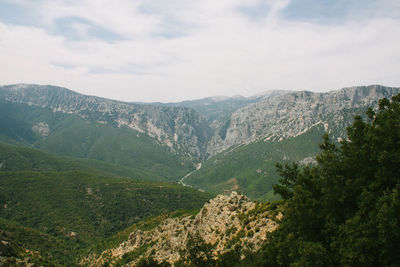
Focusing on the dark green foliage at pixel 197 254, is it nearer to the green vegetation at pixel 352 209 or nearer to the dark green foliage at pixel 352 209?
the green vegetation at pixel 352 209

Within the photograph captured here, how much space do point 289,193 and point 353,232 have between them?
21.2 metres

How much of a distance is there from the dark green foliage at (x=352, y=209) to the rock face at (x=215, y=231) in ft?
51.4

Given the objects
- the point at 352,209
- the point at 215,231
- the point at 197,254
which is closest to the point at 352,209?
the point at 352,209

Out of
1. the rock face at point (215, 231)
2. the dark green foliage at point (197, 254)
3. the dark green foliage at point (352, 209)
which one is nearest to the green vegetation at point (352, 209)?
the dark green foliage at point (352, 209)

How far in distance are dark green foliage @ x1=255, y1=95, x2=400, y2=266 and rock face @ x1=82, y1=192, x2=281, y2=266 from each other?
1568 centimetres

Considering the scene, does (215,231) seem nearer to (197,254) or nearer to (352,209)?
(197,254)

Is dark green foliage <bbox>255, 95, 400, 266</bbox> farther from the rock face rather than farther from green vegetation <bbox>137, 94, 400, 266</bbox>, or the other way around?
the rock face

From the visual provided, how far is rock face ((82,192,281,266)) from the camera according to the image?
54.8 m

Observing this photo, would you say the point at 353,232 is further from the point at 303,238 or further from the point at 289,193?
the point at 289,193

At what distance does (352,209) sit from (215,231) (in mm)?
41785

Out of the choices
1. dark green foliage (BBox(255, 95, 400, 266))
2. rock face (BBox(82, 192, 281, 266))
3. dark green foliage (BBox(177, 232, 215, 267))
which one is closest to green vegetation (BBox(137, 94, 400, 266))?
dark green foliage (BBox(255, 95, 400, 266))

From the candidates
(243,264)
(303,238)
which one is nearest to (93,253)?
(243,264)

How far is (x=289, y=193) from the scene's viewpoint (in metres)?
47.8

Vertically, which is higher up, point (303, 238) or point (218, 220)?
point (303, 238)
